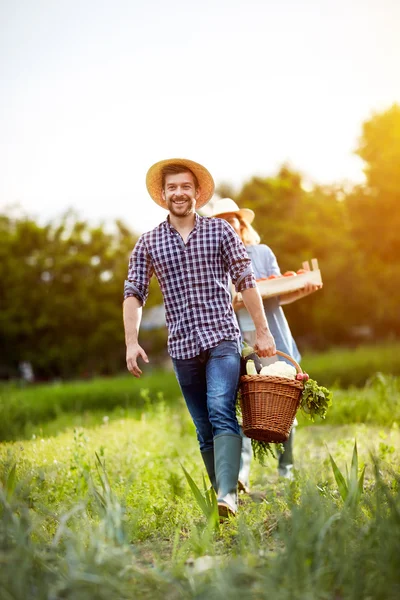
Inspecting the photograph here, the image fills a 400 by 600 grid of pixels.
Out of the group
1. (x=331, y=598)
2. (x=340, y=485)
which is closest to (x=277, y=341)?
(x=340, y=485)

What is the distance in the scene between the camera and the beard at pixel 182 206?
4.43m

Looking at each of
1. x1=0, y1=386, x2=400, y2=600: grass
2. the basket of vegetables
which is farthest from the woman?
x1=0, y1=386, x2=400, y2=600: grass

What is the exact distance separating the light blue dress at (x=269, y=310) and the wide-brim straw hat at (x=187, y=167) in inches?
42.6

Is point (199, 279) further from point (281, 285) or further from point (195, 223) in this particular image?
point (281, 285)

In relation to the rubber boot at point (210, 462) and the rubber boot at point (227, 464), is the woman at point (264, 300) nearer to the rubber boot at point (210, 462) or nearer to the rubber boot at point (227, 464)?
the rubber boot at point (210, 462)

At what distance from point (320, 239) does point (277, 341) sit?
24.3 m

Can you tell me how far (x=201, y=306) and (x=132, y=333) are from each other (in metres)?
0.45

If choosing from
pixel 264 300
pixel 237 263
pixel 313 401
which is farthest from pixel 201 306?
pixel 264 300

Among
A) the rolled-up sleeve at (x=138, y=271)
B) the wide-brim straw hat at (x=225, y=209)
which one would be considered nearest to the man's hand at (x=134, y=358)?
the rolled-up sleeve at (x=138, y=271)

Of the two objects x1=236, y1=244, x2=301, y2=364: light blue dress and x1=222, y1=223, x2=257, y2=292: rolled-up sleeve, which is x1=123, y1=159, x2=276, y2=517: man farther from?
x1=236, y1=244, x2=301, y2=364: light blue dress

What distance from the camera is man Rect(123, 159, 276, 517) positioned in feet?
14.1

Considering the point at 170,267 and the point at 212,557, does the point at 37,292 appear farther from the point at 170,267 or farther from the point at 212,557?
the point at 212,557

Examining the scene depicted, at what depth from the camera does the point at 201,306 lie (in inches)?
170

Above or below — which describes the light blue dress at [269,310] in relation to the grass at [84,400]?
above
